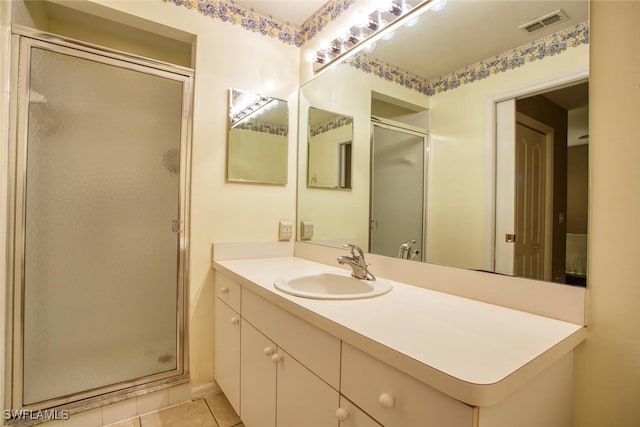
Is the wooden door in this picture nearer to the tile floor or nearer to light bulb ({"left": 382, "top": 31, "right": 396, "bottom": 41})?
light bulb ({"left": 382, "top": 31, "right": 396, "bottom": 41})

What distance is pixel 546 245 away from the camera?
88cm

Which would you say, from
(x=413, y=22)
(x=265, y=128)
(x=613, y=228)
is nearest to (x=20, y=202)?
(x=265, y=128)

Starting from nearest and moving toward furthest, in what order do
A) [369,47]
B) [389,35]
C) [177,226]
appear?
[389,35] → [369,47] → [177,226]

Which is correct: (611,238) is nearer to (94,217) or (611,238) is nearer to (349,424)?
(349,424)

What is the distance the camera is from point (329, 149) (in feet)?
5.88

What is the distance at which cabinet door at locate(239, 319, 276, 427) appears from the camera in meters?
1.09

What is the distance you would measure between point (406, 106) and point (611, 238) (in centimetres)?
85

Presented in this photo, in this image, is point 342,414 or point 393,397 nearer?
point 393,397

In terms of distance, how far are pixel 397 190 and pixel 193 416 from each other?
152 cm

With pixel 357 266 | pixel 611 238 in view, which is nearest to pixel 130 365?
pixel 357 266

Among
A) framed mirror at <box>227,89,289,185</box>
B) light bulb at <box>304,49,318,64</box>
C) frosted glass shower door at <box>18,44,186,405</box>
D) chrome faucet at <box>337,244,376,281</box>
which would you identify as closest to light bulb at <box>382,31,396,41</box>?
light bulb at <box>304,49,318,64</box>

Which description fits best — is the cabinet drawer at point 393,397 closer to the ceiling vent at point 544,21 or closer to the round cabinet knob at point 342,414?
the round cabinet knob at point 342,414

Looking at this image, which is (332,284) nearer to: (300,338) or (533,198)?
(300,338)

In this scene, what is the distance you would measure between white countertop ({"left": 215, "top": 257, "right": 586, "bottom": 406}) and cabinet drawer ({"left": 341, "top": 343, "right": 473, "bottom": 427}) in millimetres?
32
